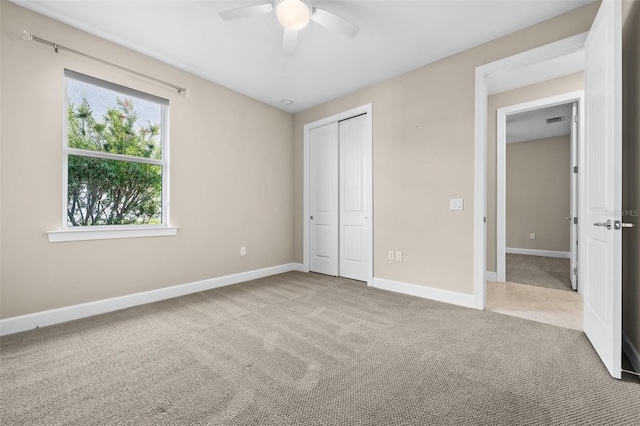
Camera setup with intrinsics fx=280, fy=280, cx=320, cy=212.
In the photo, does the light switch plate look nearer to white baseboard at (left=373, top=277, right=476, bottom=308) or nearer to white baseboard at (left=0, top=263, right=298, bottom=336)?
white baseboard at (left=373, top=277, right=476, bottom=308)

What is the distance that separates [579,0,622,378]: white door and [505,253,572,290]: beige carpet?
6.97ft

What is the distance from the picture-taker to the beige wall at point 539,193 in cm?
616

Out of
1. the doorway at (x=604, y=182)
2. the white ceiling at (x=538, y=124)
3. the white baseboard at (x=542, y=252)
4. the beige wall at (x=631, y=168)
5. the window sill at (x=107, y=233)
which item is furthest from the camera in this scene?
the white baseboard at (x=542, y=252)

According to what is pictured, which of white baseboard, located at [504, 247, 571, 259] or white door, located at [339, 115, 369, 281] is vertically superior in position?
white door, located at [339, 115, 369, 281]

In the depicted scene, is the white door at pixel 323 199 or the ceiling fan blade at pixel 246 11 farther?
the white door at pixel 323 199

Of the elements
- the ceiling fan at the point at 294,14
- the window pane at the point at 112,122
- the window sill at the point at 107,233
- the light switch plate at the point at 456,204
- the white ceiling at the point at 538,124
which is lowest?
the window sill at the point at 107,233

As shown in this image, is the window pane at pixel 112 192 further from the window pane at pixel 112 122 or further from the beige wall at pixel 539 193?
the beige wall at pixel 539 193

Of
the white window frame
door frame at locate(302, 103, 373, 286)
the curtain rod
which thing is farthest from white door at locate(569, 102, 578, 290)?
the white window frame

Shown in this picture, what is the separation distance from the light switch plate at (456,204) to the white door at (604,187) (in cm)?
99

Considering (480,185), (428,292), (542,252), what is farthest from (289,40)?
(542,252)

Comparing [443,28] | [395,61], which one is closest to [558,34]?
[443,28]

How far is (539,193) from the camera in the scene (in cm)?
645

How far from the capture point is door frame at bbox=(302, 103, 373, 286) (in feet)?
12.3

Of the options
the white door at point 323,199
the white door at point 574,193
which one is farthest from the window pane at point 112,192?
the white door at point 574,193
